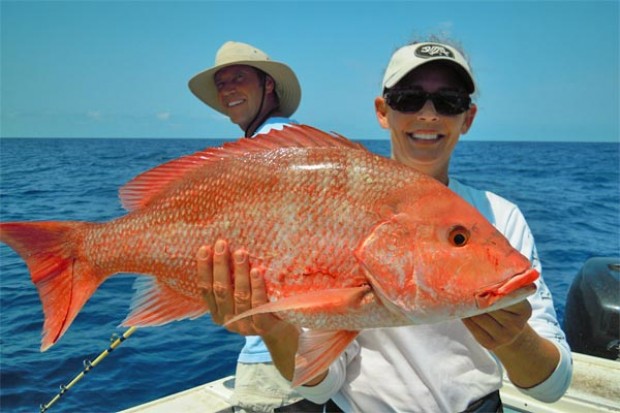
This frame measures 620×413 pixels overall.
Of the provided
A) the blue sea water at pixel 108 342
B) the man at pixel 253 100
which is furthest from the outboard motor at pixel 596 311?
the man at pixel 253 100

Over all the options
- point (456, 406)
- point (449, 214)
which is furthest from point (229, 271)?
point (456, 406)

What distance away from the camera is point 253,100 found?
4020 mm

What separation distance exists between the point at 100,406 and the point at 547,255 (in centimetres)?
988

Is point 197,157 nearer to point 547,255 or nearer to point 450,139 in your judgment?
point 450,139

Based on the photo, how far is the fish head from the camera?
5.12 ft

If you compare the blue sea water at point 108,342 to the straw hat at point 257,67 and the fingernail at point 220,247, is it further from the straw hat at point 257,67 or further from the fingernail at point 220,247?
the fingernail at point 220,247

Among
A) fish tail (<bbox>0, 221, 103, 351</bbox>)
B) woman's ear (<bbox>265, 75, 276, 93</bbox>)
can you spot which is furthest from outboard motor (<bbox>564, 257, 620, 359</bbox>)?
fish tail (<bbox>0, 221, 103, 351</bbox>)

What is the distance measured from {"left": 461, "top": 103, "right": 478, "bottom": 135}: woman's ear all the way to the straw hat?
175cm

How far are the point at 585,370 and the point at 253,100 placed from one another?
3.15 meters

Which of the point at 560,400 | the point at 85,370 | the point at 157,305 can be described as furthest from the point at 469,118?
the point at 85,370

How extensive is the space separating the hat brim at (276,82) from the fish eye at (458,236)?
2651 mm

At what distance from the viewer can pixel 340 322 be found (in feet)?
5.55

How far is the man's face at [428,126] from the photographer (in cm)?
243

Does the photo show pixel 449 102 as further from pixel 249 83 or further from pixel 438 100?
pixel 249 83
